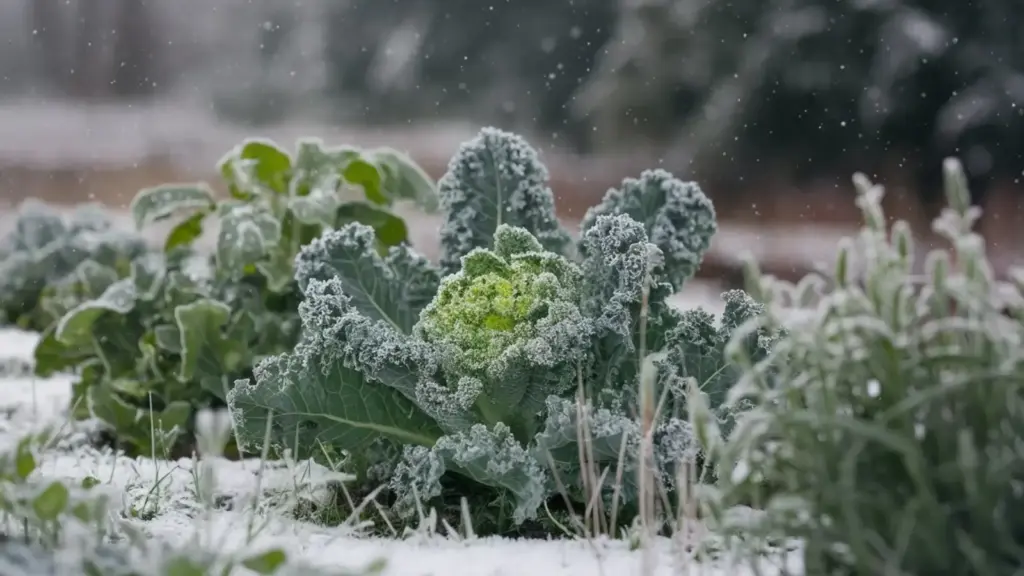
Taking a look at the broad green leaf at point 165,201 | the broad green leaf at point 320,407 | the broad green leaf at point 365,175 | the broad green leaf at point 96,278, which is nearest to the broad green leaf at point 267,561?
the broad green leaf at point 320,407

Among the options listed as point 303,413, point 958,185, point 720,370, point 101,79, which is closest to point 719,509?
point 958,185

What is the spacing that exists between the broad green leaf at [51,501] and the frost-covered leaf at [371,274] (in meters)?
0.51

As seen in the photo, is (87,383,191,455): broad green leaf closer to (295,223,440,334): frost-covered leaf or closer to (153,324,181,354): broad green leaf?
(153,324,181,354): broad green leaf

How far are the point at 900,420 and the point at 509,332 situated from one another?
1.87 feet

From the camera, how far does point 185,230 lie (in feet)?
6.86

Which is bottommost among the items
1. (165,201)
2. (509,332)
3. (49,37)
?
(509,332)

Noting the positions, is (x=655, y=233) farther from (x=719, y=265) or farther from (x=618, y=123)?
(x=618, y=123)

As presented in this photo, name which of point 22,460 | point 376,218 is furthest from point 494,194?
point 22,460

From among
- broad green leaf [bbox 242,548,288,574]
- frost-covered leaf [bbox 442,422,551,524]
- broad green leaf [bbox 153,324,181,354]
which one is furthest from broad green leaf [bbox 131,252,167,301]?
broad green leaf [bbox 242,548,288,574]

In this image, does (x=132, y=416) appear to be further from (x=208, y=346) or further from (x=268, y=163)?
(x=268, y=163)

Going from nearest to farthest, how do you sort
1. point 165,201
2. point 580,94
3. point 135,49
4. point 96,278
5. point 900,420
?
point 900,420 < point 165,201 < point 96,278 < point 580,94 < point 135,49

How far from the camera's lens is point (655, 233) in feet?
4.78

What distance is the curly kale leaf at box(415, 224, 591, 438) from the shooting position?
1.24 m

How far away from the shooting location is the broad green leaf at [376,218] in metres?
1.91
